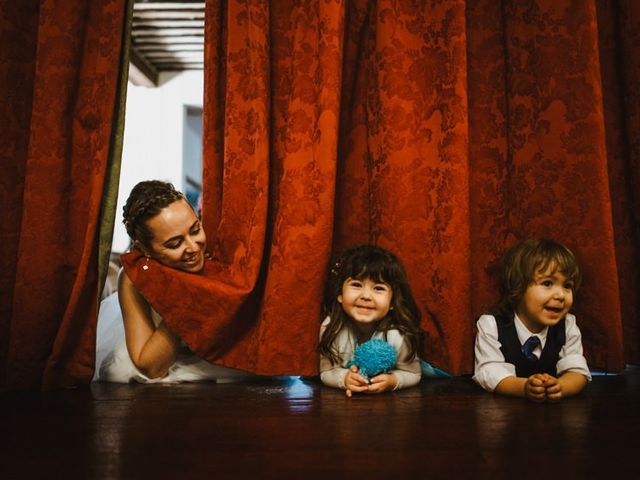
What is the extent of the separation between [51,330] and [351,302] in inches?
41.3

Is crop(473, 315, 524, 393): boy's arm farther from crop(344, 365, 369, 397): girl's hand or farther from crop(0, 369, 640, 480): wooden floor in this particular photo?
crop(344, 365, 369, 397): girl's hand

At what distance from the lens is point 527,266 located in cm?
157

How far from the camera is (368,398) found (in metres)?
1.44

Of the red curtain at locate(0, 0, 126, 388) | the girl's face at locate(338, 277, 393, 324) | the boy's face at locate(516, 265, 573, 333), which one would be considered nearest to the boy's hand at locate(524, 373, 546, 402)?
the boy's face at locate(516, 265, 573, 333)

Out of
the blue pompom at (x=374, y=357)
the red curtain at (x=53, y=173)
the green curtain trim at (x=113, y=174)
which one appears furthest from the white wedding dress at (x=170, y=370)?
the blue pompom at (x=374, y=357)

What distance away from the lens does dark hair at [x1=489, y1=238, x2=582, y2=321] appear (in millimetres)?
1545

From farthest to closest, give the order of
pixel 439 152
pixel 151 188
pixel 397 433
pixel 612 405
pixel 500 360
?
pixel 439 152 → pixel 151 188 → pixel 500 360 → pixel 612 405 → pixel 397 433

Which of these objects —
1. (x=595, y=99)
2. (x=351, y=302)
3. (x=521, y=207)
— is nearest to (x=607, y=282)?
(x=521, y=207)

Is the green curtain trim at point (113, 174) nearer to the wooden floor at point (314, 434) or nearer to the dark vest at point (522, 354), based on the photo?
the wooden floor at point (314, 434)

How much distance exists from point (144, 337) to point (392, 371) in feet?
2.81

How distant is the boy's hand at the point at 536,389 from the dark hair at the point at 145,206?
1.23m

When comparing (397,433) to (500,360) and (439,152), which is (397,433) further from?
(439,152)

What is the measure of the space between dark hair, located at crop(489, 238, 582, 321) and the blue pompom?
16.9 inches

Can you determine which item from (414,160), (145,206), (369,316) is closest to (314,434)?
(369,316)
